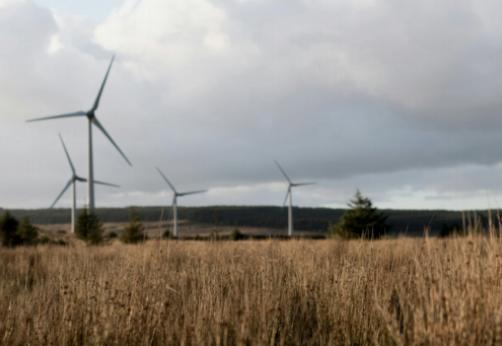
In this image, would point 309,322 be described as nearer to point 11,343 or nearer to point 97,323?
point 97,323

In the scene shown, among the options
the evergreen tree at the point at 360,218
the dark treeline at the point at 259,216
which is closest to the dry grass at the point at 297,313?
the evergreen tree at the point at 360,218

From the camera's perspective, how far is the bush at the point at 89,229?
41.3 metres

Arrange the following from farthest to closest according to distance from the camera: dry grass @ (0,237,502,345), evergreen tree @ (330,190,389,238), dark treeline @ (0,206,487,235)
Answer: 1. dark treeline @ (0,206,487,235)
2. evergreen tree @ (330,190,389,238)
3. dry grass @ (0,237,502,345)

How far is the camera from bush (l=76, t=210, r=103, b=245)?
136ft

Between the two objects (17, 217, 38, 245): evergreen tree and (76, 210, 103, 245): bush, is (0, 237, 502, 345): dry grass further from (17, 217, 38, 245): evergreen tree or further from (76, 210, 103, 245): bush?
(17, 217, 38, 245): evergreen tree

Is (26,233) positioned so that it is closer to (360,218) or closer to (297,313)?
(360,218)

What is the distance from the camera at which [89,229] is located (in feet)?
140

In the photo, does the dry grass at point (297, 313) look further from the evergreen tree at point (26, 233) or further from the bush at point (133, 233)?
the evergreen tree at point (26, 233)

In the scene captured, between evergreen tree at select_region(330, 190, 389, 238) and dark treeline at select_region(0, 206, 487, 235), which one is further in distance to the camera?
dark treeline at select_region(0, 206, 487, 235)

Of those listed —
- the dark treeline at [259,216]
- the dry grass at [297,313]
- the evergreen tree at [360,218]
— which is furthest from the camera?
the dark treeline at [259,216]

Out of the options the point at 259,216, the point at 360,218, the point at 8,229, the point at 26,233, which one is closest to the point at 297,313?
the point at 360,218

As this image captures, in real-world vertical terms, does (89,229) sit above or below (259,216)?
below

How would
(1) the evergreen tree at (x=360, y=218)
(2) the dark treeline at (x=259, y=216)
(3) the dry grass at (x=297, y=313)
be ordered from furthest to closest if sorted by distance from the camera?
1. (2) the dark treeline at (x=259, y=216)
2. (1) the evergreen tree at (x=360, y=218)
3. (3) the dry grass at (x=297, y=313)

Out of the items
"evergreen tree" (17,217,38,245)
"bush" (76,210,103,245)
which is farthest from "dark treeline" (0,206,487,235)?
"bush" (76,210,103,245)
